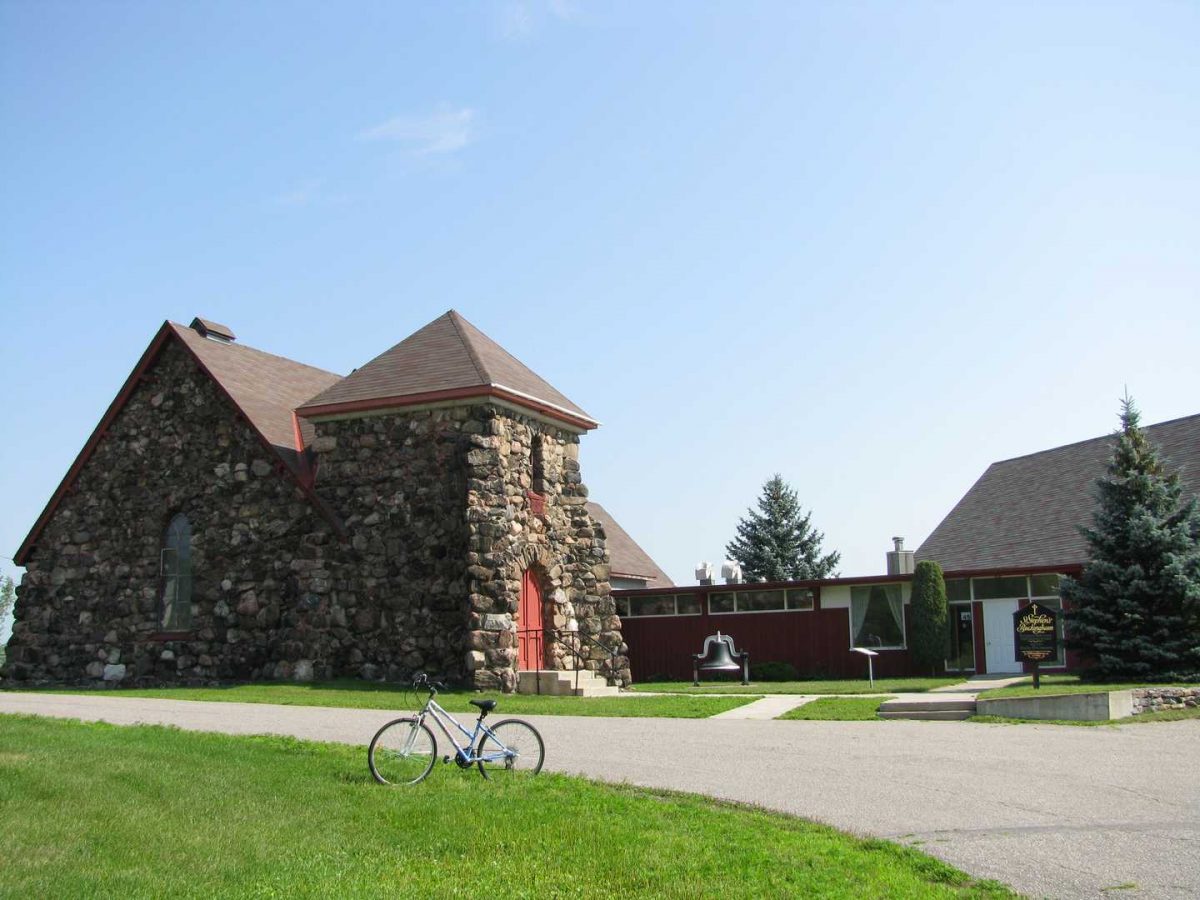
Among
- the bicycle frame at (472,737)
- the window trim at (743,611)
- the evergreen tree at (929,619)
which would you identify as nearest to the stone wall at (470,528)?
the window trim at (743,611)

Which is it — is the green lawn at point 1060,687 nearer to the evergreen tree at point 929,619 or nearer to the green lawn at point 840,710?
the green lawn at point 840,710

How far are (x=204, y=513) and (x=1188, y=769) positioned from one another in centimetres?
2018

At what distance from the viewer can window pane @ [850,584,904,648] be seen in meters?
28.9

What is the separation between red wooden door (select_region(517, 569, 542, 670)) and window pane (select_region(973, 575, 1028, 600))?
480 inches

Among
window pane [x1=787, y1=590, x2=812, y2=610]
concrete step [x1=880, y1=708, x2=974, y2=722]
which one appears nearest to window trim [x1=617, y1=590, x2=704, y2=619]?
window pane [x1=787, y1=590, x2=812, y2=610]

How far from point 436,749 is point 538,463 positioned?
14.7 metres

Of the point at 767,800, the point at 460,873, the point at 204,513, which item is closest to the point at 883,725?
the point at 767,800

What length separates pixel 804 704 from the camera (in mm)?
18938

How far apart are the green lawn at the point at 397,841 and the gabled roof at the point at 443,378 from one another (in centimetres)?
1366

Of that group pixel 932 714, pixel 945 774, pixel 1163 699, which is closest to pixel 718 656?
pixel 932 714

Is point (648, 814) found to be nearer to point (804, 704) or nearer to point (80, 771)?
point (80, 771)

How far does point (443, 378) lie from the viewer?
77.7 feet

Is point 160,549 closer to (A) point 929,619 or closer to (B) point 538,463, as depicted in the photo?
(B) point 538,463

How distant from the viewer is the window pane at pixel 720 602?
100 ft
